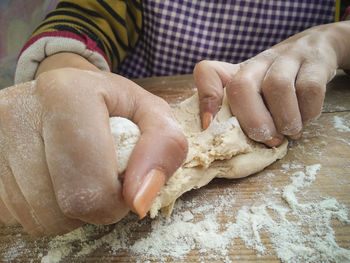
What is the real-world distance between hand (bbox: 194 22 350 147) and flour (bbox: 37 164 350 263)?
0.58 feet

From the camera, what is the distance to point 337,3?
39.1 inches

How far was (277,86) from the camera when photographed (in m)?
0.66

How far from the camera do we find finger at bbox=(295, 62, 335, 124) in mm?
656

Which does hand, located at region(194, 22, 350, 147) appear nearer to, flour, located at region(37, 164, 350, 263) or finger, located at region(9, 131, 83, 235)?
flour, located at region(37, 164, 350, 263)

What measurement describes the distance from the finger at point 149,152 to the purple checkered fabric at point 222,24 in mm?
615

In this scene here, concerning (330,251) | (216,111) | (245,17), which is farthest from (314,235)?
(245,17)

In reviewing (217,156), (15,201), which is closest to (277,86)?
(217,156)

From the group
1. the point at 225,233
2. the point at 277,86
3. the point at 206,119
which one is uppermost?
the point at 277,86

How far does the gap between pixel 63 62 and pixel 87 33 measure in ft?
0.64

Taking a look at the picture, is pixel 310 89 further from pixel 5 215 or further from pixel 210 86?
pixel 5 215

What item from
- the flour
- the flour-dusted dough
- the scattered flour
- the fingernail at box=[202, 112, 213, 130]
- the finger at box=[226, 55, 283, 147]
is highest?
the flour-dusted dough

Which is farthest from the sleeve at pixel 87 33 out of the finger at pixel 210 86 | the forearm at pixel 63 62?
the finger at pixel 210 86

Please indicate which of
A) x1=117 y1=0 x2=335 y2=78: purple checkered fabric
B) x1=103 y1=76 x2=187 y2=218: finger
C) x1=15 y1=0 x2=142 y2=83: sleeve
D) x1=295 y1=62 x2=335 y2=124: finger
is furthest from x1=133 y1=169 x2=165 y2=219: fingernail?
x1=117 y1=0 x2=335 y2=78: purple checkered fabric

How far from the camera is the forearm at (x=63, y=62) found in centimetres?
79
